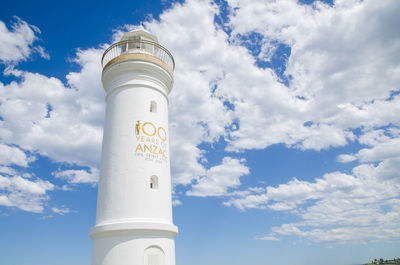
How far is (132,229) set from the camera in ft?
39.1

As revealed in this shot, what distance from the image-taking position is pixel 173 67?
17.5m

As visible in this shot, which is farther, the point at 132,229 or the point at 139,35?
the point at 139,35

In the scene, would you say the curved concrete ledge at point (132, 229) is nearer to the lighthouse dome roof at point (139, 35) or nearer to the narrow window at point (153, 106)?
the narrow window at point (153, 106)

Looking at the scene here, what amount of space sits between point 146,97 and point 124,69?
2009 millimetres

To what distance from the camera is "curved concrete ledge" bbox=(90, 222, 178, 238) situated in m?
11.9

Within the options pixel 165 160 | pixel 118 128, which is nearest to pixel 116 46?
pixel 118 128

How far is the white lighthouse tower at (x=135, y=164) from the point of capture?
12.0 metres

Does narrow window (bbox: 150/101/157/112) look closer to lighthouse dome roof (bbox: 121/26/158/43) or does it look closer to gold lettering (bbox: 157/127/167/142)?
gold lettering (bbox: 157/127/167/142)

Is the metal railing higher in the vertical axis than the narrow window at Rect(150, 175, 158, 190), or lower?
higher

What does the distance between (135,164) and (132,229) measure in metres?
3.00

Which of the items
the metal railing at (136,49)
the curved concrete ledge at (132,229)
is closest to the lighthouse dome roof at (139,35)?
the metal railing at (136,49)

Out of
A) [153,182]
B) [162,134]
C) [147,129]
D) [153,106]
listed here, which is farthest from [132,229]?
[153,106]

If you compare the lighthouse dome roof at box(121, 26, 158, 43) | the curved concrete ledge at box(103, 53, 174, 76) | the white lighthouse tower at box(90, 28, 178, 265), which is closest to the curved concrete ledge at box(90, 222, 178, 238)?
the white lighthouse tower at box(90, 28, 178, 265)

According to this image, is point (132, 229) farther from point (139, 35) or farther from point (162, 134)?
point (139, 35)
